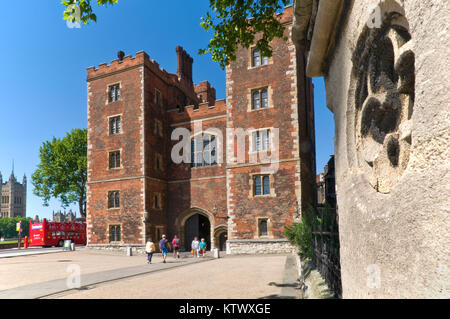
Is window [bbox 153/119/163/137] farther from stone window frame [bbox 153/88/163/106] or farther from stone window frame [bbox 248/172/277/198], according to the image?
stone window frame [bbox 248/172/277/198]

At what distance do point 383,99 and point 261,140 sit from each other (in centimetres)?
2113

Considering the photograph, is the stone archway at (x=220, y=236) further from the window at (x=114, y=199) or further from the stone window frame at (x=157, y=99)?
the stone window frame at (x=157, y=99)

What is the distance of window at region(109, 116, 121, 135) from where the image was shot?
90.0ft

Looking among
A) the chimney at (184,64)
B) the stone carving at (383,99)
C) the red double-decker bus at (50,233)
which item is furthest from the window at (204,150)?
the stone carving at (383,99)

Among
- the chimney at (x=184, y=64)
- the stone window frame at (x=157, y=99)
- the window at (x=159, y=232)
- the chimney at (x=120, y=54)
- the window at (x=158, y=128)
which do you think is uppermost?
the chimney at (x=184, y=64)

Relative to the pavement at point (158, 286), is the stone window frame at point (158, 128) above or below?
above

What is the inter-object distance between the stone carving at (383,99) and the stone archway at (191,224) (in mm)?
24276

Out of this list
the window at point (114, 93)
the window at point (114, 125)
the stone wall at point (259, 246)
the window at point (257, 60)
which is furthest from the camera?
the window at point (114, 93)

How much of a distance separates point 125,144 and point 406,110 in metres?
26.6

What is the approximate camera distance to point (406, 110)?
161 centimetres

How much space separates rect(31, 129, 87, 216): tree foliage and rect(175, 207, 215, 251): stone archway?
17.4m

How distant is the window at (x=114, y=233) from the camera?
2638 centimetres

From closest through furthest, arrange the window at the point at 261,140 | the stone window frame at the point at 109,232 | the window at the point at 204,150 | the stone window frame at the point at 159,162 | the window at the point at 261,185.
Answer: the window at the point at 261,185 < the window at the point at 261,140 < the stone window frame at the point at 109,232 < the window at the point at 204,150 < the stone window frame at the point at 159,162

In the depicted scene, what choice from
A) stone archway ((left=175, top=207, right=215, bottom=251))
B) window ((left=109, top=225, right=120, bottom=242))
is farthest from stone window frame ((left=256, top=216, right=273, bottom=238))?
window ((left=109, top=225, right=120, bottom=242))
